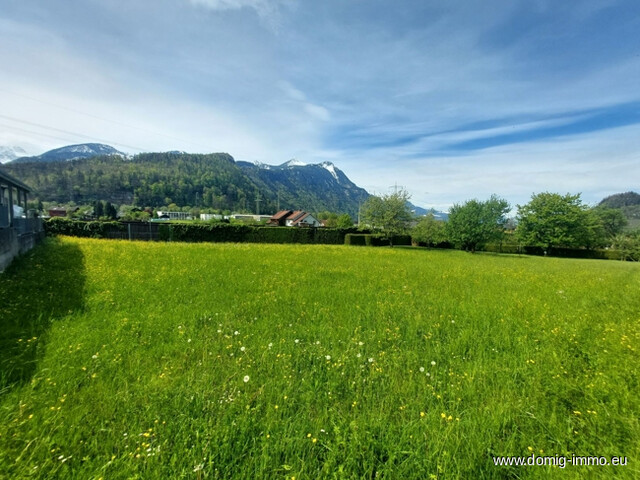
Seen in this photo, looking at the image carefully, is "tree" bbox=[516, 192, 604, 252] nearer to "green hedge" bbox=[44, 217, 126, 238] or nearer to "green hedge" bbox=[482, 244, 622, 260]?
"green hedge" bbox=[482, 244, 622, 260]

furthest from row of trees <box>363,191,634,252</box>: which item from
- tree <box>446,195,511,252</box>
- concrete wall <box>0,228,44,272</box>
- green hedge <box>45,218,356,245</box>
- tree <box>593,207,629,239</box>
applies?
concrete wall <box>0,228,44,272</box>

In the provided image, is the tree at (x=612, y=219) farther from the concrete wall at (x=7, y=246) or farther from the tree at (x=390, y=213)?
the concrete wall at (x=7, y=246)

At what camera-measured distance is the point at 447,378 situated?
364cm

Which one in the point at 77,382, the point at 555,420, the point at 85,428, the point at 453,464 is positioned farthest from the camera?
the point at 77,382

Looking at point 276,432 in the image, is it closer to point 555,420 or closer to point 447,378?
point 447,378

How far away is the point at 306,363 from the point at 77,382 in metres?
2.87

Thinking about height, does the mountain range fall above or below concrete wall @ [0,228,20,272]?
above

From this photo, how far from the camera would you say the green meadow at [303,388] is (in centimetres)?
225

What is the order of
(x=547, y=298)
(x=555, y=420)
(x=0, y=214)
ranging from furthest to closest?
(x=0, y=214)
(x=547, y=298)
(x=555, y=420)

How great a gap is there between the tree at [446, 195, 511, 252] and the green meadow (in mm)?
33533

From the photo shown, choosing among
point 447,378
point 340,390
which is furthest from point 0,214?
point 447,378

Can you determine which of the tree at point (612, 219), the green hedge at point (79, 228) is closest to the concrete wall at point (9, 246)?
the green hedge at point (79, 228)

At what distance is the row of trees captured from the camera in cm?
3738

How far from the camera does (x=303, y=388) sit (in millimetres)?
3264
